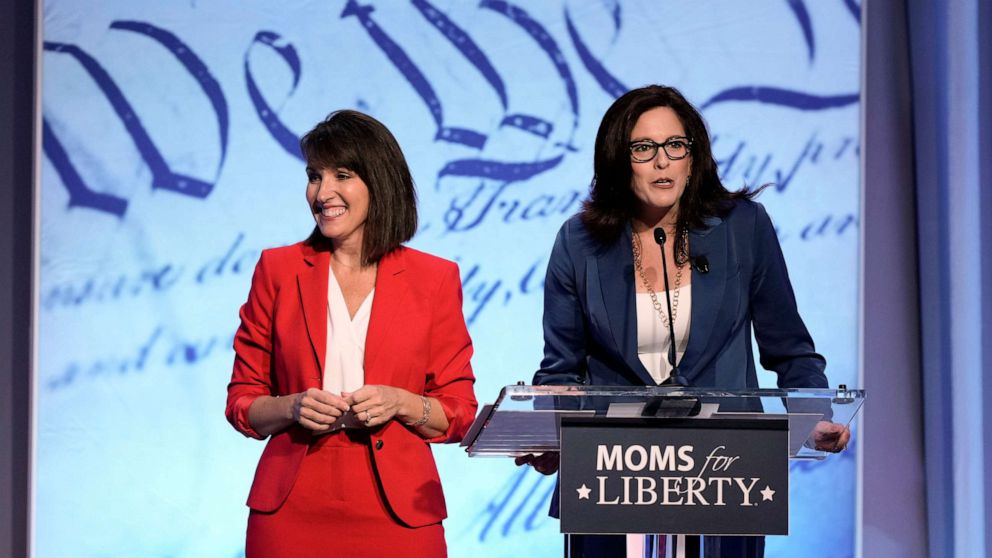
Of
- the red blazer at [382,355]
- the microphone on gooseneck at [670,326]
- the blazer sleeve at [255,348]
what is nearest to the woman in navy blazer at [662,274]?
the microphone on gooseneck at [670,326]

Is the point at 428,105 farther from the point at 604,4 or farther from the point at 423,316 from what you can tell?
the point at 423,316

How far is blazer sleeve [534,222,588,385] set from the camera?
266cm

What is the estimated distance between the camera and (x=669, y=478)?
1.97m

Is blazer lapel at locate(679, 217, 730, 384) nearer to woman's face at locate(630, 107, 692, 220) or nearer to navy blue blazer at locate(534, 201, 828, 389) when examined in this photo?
navy blue blazer at locate(534, 201, 828, 389)

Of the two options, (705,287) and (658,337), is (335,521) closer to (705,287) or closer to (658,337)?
(658,337)

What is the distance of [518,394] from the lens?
75.1 inches

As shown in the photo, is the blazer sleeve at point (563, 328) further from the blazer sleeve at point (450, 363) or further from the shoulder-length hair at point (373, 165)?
the shoulder-length hair at point (373, 165)

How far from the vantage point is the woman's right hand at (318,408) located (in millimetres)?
2402

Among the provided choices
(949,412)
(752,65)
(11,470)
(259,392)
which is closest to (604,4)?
(752,65)

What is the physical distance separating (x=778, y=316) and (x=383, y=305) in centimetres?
86

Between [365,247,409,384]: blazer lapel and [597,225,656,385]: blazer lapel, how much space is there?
1.46 ft

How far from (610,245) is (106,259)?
232cm

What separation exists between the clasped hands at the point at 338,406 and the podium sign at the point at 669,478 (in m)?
0.59

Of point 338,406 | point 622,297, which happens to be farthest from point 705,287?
point 338,406
